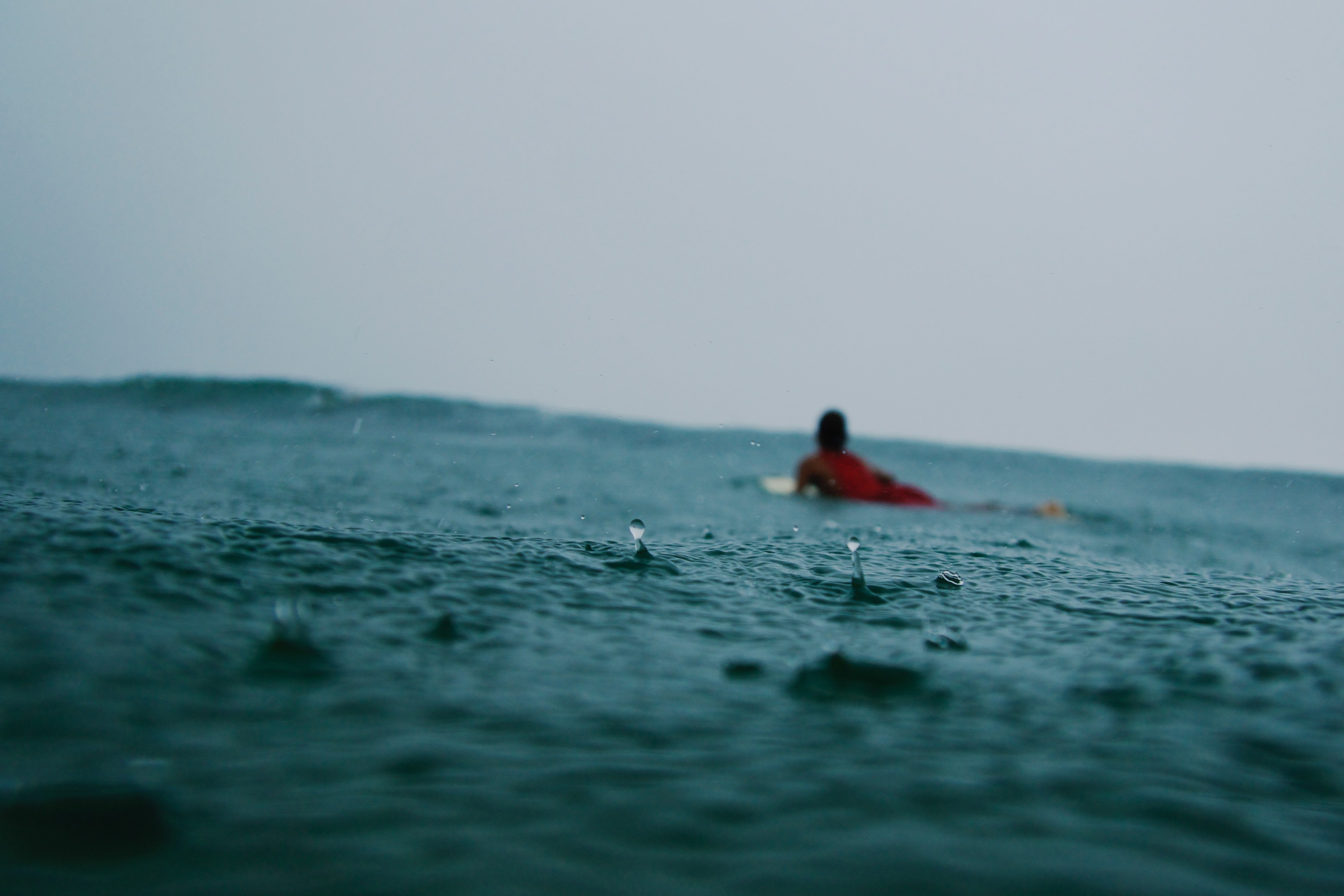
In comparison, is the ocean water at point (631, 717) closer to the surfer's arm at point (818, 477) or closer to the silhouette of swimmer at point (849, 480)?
the silhouette of swimmer at point (849, 480)

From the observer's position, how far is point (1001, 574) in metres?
4.57

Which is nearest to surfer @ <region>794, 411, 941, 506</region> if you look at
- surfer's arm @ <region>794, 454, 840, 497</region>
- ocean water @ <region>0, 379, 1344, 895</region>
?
surfer's arm @ <region>794, 454, 840, 497</region>

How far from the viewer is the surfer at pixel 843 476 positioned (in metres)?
11.2

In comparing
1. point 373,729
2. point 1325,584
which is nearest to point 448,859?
point 373,729

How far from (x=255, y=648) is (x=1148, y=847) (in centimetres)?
228

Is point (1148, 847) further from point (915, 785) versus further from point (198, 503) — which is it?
point (198, 503)

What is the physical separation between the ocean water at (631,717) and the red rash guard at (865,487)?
234 inches

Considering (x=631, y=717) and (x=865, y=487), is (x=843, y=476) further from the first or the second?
(x=631, y=717)

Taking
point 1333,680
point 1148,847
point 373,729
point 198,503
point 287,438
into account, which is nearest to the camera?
point 1148,847

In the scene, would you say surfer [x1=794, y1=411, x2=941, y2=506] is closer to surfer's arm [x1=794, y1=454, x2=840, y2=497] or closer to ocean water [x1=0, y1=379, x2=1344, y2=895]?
surfer's arm [x1=794, y1=454, x2=840, y2=497]

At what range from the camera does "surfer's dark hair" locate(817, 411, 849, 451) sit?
460 inches

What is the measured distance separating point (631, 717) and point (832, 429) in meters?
9.81

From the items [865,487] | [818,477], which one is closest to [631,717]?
[865,487]

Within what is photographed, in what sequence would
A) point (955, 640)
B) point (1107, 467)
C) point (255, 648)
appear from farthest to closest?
point (1107, 467) < point (955, 640) < point (255, 648)
